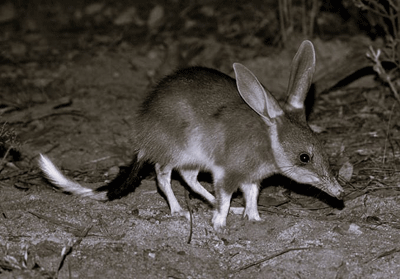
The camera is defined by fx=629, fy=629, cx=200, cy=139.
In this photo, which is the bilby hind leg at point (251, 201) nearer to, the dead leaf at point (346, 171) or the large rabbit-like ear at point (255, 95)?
the large rabbit-like ear at point (255, 95)

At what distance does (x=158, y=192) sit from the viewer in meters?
5.23

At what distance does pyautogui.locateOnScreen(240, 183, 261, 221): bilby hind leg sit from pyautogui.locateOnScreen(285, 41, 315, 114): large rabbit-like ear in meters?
0.68

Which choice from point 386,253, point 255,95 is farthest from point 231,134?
point 386,253

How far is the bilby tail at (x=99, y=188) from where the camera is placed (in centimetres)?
497

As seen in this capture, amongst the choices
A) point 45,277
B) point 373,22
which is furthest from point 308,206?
point 373,22

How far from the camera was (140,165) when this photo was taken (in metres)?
5.13

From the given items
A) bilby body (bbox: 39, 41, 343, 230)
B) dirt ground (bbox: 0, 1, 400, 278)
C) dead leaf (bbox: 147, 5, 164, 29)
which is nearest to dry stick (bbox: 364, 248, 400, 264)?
dirt ground (bbox: 0, 1, 400, 278)

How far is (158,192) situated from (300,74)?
5.03ft

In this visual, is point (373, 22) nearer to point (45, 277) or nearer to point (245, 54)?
point (245, 54)

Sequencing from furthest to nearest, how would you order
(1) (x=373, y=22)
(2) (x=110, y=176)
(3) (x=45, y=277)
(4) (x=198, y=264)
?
(1) (x=373, y=22), (2) (x=110, y=176), (4) (x=198, y=264), (3) (x=45, y=277)

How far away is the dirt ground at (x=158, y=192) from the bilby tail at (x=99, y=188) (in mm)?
69

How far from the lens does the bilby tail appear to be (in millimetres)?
4969

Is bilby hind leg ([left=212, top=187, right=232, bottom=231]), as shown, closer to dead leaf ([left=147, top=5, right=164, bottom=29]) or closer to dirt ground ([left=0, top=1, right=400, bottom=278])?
dirt ground ([left=0, top=1, right=400, bottom=278])

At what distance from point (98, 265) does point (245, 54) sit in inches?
180
